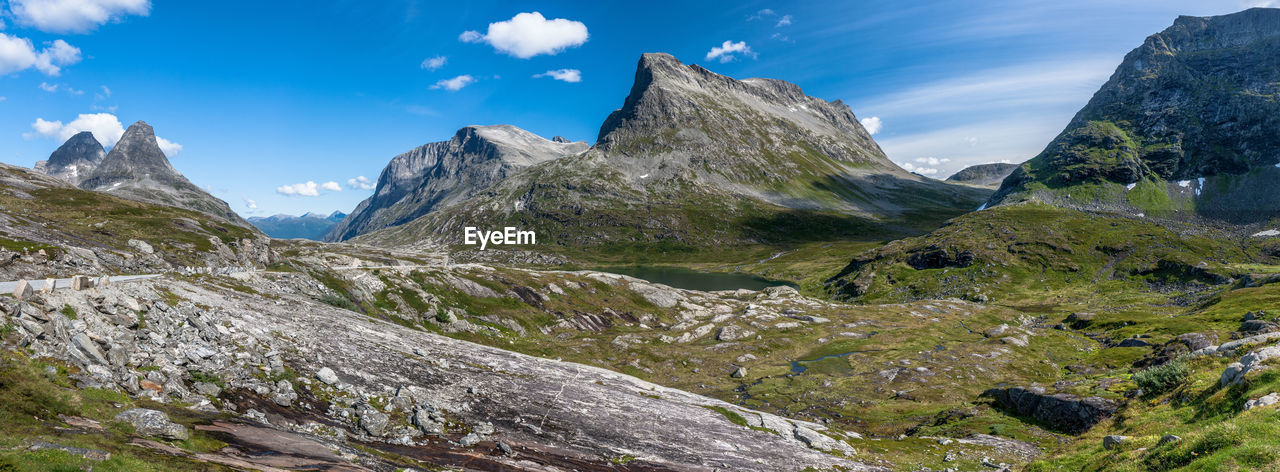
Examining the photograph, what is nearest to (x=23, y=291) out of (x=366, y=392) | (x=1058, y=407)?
(x=366, y=392)

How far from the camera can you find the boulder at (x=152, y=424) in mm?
21359

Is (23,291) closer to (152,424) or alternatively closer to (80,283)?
(80,283)

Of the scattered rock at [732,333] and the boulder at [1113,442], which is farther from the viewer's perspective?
the scattered rock at [732,333]

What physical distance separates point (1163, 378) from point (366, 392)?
196 ft

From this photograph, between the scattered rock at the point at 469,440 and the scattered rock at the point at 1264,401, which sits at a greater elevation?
the scattered rock at the point at 1264,401

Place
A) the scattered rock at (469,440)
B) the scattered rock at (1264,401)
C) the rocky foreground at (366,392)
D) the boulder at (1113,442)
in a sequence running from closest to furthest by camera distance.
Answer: the scattered rock at (1264,401) → the boulder at (1113,442) → the rocky foreground at (366,392) → the scattered rock at (469,440)

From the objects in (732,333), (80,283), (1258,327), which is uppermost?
(80,283)

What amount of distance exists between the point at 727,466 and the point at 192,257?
369ft

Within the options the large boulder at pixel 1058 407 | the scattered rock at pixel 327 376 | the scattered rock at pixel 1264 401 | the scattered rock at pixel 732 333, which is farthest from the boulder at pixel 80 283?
the scattered rock at pixel 732 333

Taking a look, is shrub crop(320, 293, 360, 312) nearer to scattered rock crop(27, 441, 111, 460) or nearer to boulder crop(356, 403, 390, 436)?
boulder crop(356, 403, 390, 436)

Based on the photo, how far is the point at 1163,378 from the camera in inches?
1479

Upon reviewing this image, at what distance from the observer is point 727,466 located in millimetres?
36719

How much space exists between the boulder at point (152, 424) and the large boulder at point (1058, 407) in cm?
6520

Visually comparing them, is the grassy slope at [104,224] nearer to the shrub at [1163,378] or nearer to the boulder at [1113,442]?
the boulder at [1113,442]
